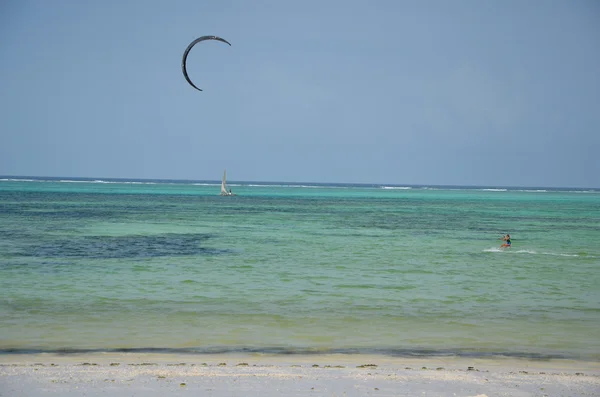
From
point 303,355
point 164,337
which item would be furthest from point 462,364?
point 164,337

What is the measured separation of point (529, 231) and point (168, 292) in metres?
31.4

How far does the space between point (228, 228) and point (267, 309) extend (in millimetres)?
25648

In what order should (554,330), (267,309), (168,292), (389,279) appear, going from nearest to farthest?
1. (554,330)
2. (267,309)
3. (168,292)
4. (389,279)

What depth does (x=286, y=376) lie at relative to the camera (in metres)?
9.25

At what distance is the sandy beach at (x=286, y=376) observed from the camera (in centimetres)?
853

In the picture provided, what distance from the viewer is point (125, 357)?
10.5 meters

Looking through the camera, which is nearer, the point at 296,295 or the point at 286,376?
the point at 286,376

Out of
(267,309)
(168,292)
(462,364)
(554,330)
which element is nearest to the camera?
(462,364)

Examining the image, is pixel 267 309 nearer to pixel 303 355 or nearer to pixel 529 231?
pixel 303 355

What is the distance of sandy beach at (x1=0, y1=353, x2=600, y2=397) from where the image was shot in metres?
8.53

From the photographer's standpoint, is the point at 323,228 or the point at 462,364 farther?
the point at 323,228

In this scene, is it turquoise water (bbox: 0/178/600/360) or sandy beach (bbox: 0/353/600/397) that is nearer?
sandy beach (bbox: 0/353/600/397)

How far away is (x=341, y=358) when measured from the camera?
10688mm

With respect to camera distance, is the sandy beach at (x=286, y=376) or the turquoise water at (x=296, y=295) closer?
the sandy beach at (x=286, y=376)
